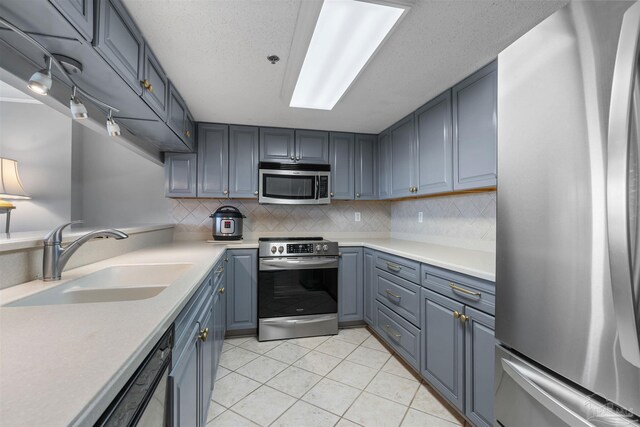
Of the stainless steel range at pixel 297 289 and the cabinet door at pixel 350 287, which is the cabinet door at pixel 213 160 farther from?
the cabinet door at pixel 350 287

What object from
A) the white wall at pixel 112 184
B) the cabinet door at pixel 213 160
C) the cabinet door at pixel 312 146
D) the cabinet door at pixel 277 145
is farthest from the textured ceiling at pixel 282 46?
the white wall at pixel 112 184

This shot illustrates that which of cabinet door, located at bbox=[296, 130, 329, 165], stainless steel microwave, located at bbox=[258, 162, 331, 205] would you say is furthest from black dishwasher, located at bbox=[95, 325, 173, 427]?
cabinet door, located at bbox=[296, 130, 329, 165]

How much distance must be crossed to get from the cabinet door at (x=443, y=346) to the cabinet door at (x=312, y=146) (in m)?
1.79

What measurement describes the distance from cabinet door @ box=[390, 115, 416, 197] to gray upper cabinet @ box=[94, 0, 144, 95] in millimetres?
2052

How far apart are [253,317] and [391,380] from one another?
1305 mm

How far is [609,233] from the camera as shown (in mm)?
592

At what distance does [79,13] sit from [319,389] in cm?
219

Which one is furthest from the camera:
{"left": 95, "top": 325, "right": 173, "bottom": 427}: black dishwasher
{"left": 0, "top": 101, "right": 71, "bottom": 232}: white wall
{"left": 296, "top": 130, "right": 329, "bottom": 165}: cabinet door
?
{"left": 296, "top": 130, "right": 329, "bottom": 165}: cabinet door

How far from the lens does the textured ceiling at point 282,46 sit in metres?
1.23

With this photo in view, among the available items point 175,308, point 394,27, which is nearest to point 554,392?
point 175,308

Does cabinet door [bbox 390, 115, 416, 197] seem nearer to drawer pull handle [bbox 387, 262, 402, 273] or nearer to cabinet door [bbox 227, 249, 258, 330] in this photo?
drawer pull handle [bbox 387, 262, 402, 273]

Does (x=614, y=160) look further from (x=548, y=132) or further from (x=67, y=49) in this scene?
(x=67, y=49)

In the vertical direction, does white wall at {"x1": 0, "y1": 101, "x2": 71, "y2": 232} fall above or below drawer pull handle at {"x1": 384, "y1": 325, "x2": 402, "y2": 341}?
above

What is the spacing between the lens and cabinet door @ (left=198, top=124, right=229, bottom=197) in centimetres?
275
